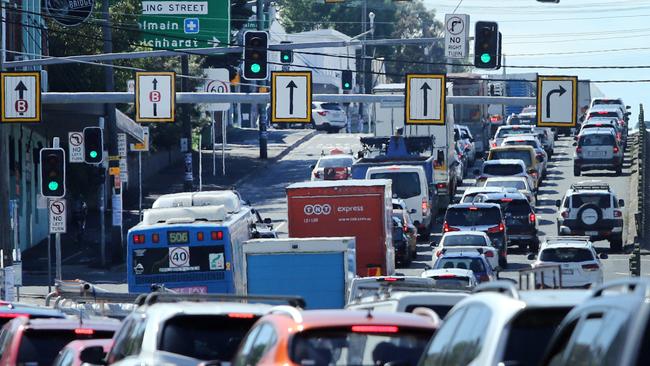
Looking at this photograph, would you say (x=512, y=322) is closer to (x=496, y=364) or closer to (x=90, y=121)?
(x=496, y=364)

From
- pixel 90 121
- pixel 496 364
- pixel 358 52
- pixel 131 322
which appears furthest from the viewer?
pixel 358 52

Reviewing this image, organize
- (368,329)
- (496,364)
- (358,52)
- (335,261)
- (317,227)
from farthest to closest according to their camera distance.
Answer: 1. (358,52)
2. (317,227)
3. (335,261)
4. (368,329)
5. (496,364)

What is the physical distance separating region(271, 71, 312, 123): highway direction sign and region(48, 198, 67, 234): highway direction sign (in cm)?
536

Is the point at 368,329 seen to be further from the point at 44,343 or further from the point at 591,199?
the point at 591,199

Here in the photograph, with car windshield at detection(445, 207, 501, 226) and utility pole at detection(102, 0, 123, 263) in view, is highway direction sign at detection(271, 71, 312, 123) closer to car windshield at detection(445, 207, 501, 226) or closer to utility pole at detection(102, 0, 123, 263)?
car windshield at detection(445, 207, 501, 226)

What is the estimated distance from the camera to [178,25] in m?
50.9

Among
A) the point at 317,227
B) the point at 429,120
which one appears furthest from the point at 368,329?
the point at 429,120

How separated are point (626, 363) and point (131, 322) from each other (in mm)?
7001

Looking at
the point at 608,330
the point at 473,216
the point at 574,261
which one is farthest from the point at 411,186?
the point at 608,330

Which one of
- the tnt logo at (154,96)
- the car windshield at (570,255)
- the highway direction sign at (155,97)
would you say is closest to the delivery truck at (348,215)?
the car windshield at (570,255)

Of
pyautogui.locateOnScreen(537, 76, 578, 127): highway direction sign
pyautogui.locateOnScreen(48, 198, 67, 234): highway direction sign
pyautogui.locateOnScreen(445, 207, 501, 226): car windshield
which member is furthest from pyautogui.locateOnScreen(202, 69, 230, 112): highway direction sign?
pyautogui.locateOnScreen(48, 198, 67, 234): highway direction sign

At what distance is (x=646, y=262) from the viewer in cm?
4525

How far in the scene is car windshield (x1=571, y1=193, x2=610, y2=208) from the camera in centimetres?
4547

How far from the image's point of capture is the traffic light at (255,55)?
3528 centimetres
